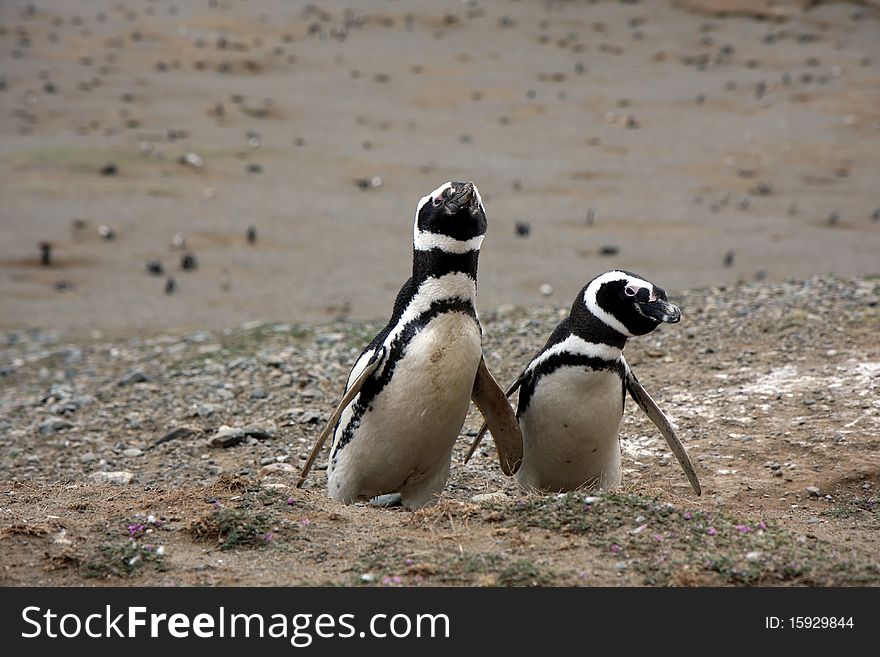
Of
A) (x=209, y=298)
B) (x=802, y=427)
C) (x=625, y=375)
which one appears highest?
(x=625, y=375)

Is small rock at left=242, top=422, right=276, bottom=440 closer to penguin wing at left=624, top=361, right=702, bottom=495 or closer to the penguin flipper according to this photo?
the penguin flipper

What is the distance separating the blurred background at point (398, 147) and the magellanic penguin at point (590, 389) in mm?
3783

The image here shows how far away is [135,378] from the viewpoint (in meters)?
7.64

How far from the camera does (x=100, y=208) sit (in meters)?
13.8

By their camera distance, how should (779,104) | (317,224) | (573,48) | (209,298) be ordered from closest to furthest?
(209,298), (317,224), (779,104), (573,48)

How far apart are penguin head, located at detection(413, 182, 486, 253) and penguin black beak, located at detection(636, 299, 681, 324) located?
768mm

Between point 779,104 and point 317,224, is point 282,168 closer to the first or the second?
point 317,224

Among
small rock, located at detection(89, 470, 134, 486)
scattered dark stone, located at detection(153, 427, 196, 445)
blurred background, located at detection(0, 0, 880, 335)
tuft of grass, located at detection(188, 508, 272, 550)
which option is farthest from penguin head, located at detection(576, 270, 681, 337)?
blurred background, located at detection(0, 0, 880, 335)

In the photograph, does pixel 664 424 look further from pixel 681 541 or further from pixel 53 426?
pixel 53 426

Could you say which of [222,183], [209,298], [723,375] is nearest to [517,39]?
[222,183]

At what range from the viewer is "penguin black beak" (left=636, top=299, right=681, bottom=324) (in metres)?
4.42

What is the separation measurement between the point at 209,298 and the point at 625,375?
7.28 m

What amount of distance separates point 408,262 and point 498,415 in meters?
7.68

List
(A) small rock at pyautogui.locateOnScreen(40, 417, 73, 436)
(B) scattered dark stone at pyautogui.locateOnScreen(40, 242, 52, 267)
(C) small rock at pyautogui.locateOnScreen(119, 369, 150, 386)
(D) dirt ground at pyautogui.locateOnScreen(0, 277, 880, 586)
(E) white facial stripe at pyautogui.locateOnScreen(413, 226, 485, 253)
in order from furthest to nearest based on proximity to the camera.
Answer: (B) scattered dark stone at pyautogui.locateOnScreen(40, 242, 52, 267), (C) small rock at pyautogui.locateOnScreen(119, 369, 150, 386), (A) small rock at pyautogui.locateOnScreen(40, 417, 73, 436), (E) white facial stripe at pyautogui.locateOnScreen(413, 226, 485, 253), (D) dirt ground at pyautogui.locateOnScreen(0, 277, 880, 586)
